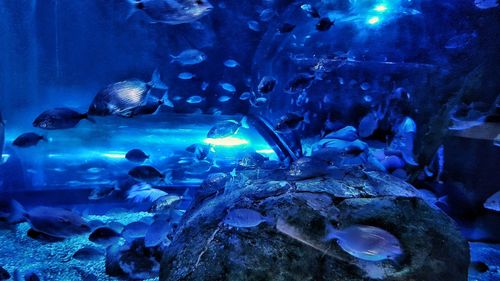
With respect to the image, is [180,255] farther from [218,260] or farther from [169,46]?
[169,46]

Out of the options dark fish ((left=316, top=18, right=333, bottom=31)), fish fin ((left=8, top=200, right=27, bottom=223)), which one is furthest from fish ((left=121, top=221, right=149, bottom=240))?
dark fish ((left=316, top=18, right=333, bottom=31))

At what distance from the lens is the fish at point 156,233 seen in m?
2.73

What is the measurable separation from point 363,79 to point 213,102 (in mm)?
5205

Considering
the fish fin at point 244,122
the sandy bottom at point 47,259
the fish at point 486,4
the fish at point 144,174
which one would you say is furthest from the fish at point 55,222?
the fish fin at point 244,122

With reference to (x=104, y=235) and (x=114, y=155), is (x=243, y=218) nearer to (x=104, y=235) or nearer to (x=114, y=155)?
(x=104, y=235)

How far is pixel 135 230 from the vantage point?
301 cm

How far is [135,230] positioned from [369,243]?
6.82 ft

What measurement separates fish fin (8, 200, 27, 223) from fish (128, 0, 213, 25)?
2088 mm

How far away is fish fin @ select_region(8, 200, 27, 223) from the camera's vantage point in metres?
2.95

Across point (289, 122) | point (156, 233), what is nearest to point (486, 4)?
point (289, 122)

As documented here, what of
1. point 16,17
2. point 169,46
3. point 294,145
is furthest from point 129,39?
point 294,145

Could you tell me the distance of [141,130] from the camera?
8273 mm

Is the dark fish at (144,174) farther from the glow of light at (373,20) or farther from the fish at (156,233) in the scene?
the glow of light at (373,20)

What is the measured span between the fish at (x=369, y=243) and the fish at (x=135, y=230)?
6.14 feet
